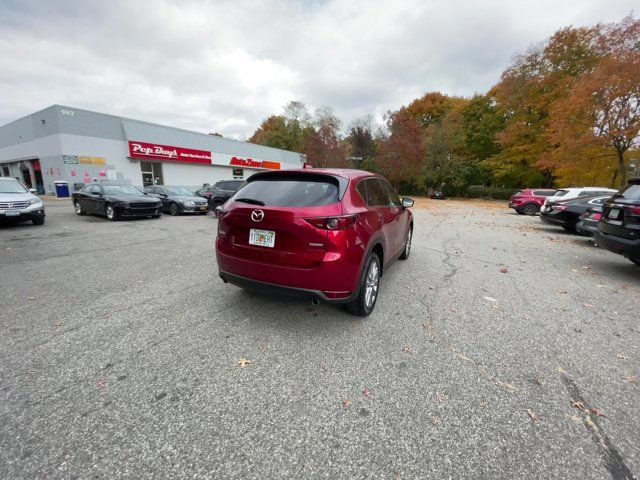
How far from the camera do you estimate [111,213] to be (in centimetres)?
1105

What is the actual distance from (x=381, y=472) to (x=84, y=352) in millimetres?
2749

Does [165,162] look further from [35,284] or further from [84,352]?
[84,352]

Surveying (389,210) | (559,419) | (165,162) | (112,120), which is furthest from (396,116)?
(559,419)

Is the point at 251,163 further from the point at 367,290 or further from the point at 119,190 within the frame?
the point at 367,290

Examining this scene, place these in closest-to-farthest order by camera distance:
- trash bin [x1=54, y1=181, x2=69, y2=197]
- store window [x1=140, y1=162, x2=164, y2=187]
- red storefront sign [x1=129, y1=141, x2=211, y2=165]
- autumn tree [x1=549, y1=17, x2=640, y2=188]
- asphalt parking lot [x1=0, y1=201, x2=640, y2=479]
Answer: asphalt parking lot [x1=0, y1=201, x2=640, y2=479] < autumn tree [x1=549, y1=17, x2=640, y2=188] < trash bin [x1=54, y1=181, x2=69, y2=197] < red storefront sign [x1=129, y1=141, x2=211, y2=165] < store window [x1=140, y1=162, x2=164, y2=187]

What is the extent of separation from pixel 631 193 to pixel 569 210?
5.93 metres

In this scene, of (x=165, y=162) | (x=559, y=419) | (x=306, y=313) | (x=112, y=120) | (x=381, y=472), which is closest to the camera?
(x=381, y=472)

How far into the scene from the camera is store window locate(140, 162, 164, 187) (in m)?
24.1

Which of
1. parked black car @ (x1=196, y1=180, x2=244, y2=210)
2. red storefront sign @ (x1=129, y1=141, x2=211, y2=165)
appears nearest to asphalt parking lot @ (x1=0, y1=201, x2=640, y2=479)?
parked black car @ (x1=196, y1=180, x2=244, y2=210)

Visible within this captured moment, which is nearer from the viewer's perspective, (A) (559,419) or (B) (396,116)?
(A) (559,419)

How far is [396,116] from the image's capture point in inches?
1529

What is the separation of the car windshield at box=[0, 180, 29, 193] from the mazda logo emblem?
34.3 feet

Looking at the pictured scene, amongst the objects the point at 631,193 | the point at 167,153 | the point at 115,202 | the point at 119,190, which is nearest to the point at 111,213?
the point at 115,202

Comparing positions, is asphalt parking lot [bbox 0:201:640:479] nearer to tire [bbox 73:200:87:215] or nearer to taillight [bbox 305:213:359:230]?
taillight [bbox 305:213:359:230]
